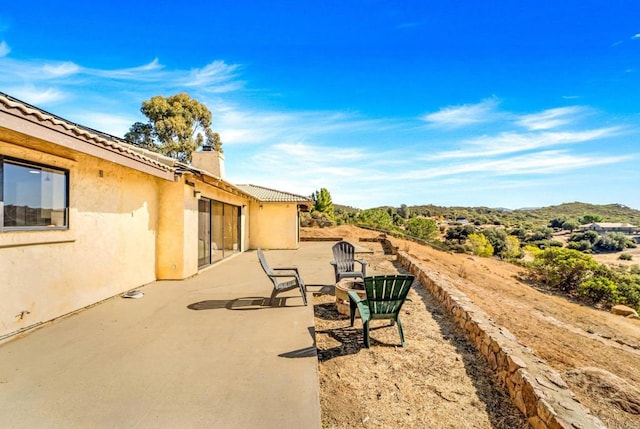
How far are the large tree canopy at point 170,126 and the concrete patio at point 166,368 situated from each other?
22942 millimetres

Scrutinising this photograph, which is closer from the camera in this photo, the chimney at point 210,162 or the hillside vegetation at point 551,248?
the chimney at point 210,162

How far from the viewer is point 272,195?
53.9 feet

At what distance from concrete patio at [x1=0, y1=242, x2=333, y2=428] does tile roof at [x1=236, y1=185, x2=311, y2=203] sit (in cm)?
973

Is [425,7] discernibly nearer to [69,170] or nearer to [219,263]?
[219,263]

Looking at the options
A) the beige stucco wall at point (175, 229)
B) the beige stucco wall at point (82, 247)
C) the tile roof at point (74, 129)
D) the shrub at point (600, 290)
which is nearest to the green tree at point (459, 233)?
the shrub at point (600, 290)

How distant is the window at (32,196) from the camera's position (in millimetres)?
3852

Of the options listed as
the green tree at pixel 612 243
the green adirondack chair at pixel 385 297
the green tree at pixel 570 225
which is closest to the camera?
the green adirondack chair at pixel 385 297

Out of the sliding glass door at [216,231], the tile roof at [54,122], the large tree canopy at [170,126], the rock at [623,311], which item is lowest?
the rock at [623,311]

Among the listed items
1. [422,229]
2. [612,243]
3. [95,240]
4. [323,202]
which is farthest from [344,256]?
[612,243]

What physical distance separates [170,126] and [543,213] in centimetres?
8024

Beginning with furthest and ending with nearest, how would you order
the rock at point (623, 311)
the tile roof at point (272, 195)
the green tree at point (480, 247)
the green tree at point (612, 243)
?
1. the green tree at point (612, 243)
2. the green tree at point (480, 247)
3. the tile roof at point (272, 195)
4. the rock at point (623, 311)

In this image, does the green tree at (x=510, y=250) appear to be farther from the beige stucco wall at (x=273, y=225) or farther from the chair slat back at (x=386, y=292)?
the chair slat back at (x=386, y=292)

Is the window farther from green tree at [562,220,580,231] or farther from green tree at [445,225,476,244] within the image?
green tree at [562,220,580,231]

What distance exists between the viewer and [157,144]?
82.8 feet
